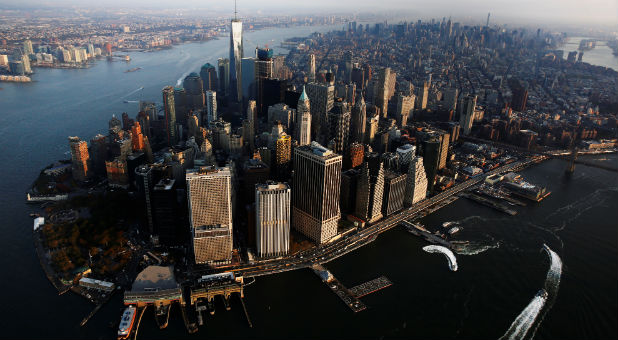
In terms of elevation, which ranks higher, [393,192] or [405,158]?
[405,158]

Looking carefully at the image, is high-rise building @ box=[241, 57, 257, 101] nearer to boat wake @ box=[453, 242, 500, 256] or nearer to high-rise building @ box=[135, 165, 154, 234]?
high-rise building @ box=[135, 165, 154, 234]

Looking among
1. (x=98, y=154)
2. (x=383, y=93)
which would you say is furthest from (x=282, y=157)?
(x=383, y=93)

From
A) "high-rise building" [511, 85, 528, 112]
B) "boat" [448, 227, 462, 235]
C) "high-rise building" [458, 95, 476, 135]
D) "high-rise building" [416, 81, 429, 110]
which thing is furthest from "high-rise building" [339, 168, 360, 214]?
"high-rise building" [511, 85, 528, 112]

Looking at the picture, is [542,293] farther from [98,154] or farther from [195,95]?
[195,95]

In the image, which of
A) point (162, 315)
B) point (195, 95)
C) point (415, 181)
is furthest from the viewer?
point (195, 95)

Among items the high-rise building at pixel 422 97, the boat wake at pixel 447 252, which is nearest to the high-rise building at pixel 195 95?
the high-rise building at pixel 422 97
